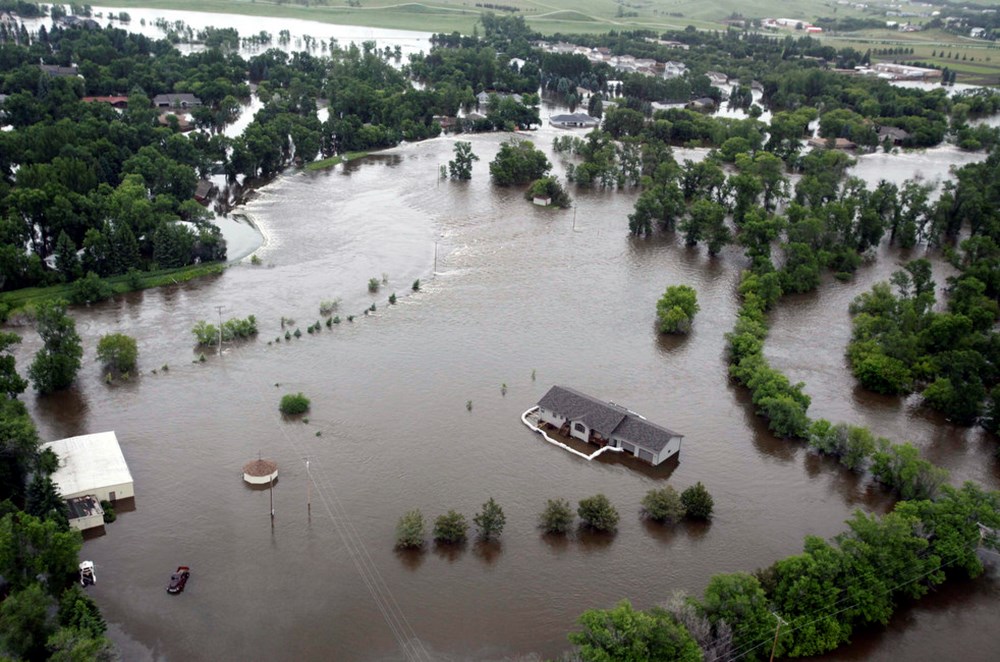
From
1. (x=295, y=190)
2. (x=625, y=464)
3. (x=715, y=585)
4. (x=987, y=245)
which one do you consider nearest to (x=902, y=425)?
(x=625, y=464)

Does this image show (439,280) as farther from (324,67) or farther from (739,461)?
(324,67)

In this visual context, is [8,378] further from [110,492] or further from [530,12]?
[530,12]

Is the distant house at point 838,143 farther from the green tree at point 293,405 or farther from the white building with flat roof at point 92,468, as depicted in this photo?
the white building with flat roof at point 92,468

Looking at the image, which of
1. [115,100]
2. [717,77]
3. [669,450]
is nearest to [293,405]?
[669,450]

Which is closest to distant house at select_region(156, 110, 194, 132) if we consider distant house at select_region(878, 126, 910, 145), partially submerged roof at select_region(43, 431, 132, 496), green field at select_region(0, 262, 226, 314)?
green field at select_region(0, 262, 226, 314)

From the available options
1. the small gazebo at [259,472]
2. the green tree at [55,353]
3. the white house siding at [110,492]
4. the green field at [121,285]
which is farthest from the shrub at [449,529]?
the green field at [121,285]

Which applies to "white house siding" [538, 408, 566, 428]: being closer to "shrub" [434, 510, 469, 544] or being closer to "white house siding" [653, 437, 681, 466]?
"white house siding" [653, 437, 681, 466]

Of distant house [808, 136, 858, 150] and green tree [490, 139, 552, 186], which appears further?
distant house [808, 136, 858, 150]
